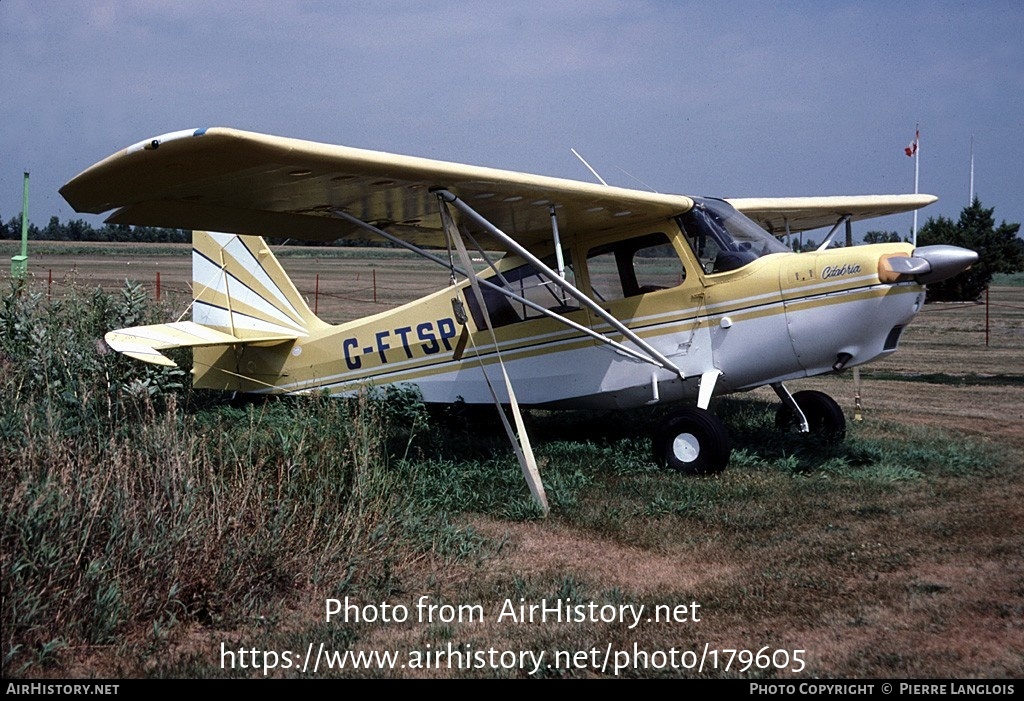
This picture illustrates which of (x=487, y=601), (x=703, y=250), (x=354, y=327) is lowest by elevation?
(x=487, y=601)

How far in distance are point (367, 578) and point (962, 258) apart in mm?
5257

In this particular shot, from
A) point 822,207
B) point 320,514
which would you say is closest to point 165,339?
point 320,514

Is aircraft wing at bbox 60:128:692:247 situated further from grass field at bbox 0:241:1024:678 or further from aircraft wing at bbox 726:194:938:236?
aircraft wing at bbox 726:194:938:236

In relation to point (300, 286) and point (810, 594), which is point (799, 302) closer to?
point (810, 594)

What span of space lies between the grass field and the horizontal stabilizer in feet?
3.85

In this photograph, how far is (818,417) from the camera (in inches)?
372

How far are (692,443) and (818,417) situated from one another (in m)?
2.26

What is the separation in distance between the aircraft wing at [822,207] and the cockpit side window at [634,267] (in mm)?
2195

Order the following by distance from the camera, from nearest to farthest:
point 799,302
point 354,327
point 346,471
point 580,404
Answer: point 346,471
point 799,302
point 580,404
point 354,327

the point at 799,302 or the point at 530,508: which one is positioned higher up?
the point at 799,302

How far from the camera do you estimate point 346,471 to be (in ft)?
20.0

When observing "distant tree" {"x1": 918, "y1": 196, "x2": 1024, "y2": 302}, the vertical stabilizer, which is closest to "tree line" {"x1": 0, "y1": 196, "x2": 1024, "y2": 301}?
"distant tree" {"x1": 918, "y1": 196, "x2": 1024, "y2": 302}

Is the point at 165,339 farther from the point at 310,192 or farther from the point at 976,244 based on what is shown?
the point at 976,244

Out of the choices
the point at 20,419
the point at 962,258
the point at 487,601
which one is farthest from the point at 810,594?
the point at 20,419
